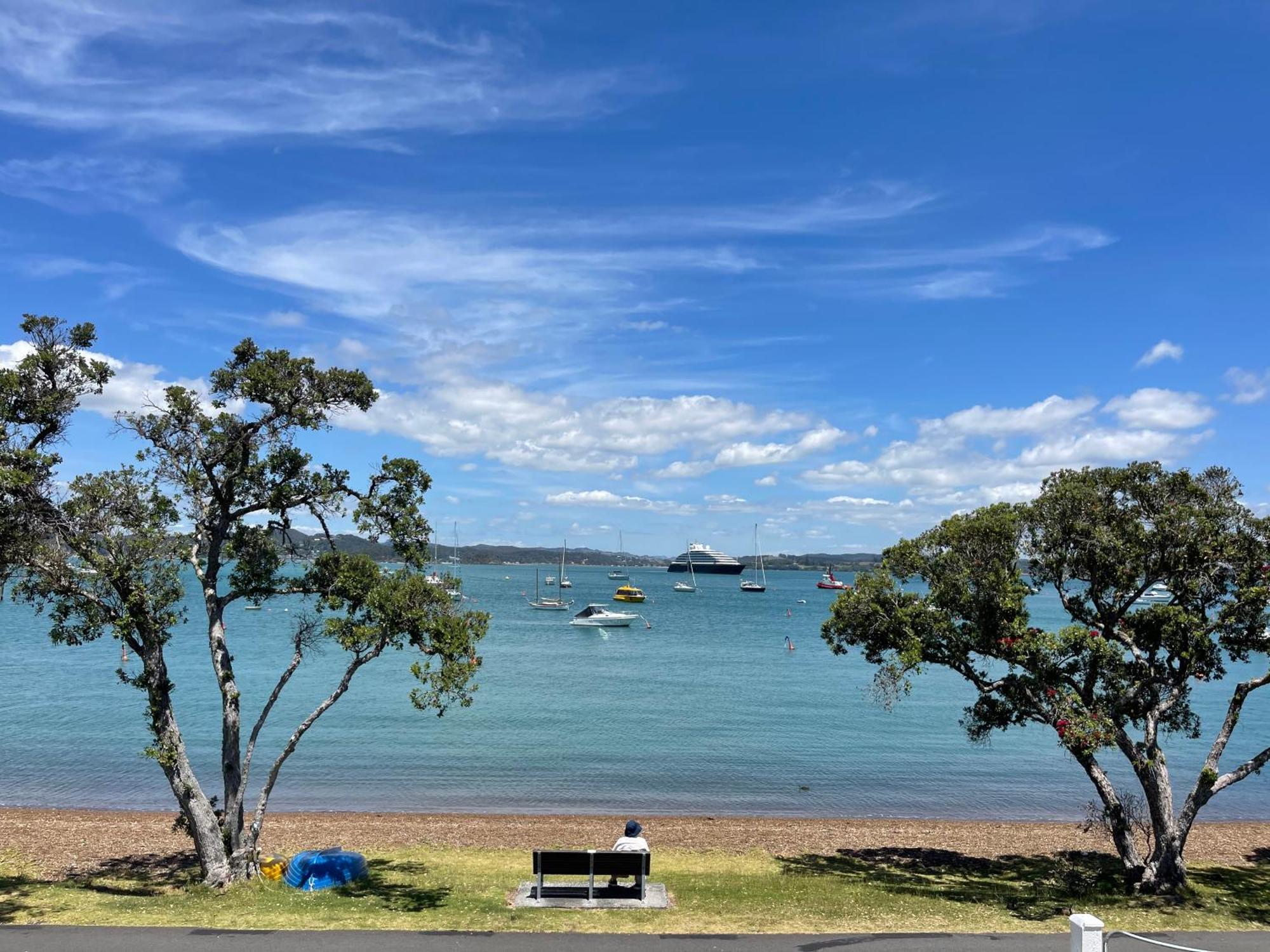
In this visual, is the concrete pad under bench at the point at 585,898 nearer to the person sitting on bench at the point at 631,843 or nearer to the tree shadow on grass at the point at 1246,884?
the person sitting on bench at the point at 631,843

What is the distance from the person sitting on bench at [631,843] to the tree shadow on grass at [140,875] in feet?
23.9

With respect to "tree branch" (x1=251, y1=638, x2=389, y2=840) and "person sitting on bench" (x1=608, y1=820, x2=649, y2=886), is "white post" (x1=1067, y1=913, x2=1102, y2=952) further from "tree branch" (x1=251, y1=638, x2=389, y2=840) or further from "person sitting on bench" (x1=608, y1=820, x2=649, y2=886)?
"tree branch" (x1=251, y1=638, x2=389, y2=840)

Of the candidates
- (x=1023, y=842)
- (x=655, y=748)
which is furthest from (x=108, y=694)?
(x=1023, y=842)

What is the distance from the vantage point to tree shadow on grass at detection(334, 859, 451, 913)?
1345cm

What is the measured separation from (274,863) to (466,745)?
790 inches

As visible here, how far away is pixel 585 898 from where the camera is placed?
13.9 meters

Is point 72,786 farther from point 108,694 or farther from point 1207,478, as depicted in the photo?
point 1207,478

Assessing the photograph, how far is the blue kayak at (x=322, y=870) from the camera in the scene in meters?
14.6

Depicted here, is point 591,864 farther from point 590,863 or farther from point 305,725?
point 305,725

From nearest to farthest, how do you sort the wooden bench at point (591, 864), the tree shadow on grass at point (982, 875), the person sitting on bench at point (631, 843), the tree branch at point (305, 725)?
the wooden bench at point (591, 864), the person sitting on bench at point (631, 843), the tree branch at point (305, 725), the tree shadow on grass at point (982, 875)

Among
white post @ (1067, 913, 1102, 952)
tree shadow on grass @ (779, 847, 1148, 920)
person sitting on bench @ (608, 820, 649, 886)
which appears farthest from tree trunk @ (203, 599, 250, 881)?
white post @ (1067, 913, 1102, 952)

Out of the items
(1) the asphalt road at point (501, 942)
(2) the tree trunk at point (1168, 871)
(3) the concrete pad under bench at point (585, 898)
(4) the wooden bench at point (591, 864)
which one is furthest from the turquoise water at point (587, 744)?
(1) the asphalt road at point (501, 942)

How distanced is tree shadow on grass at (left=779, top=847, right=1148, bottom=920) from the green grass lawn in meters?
0.05

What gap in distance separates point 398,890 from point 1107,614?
43.1 feet
